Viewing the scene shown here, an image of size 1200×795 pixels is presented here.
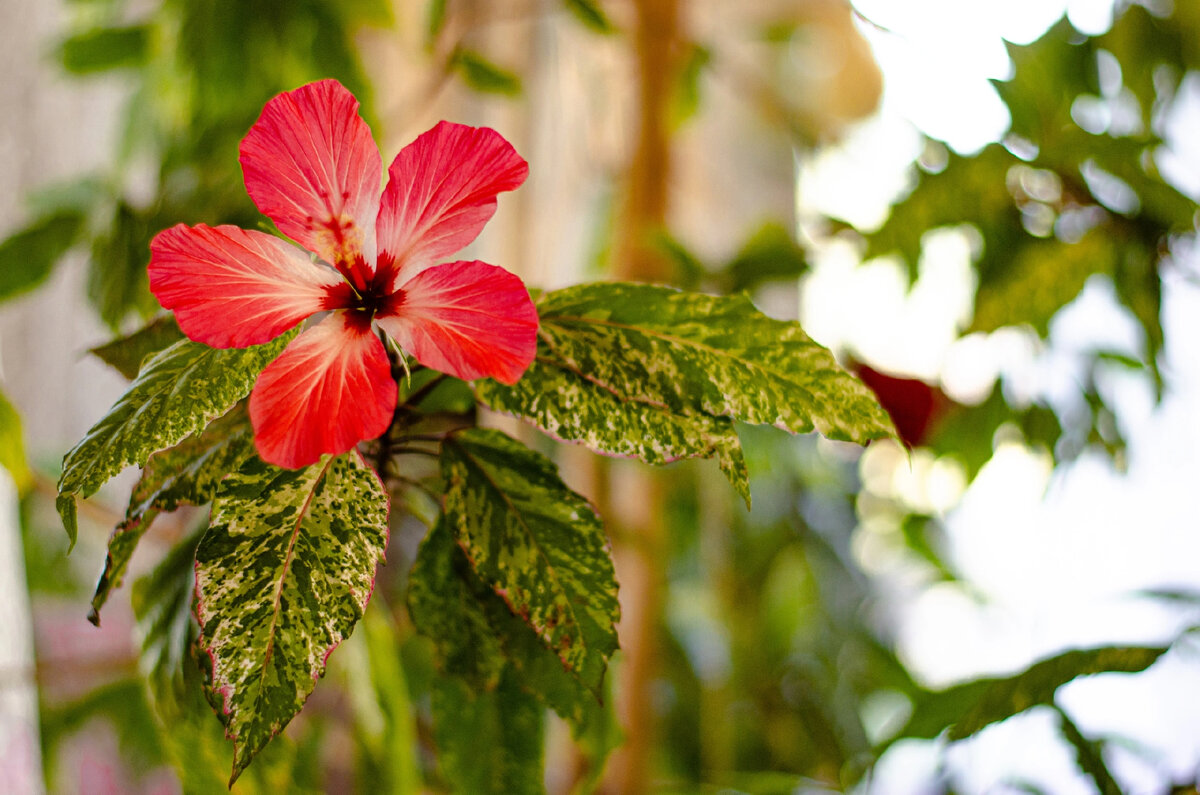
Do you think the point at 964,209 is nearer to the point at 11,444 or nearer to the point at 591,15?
the point at 591,15

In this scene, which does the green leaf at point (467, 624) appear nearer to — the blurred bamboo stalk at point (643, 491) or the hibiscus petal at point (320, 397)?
the hibiscus petal at point (320, 397)

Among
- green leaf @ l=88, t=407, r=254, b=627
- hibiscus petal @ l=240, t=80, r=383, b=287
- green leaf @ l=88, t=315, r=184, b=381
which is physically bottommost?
green leaf @ l=88, t=407, r=254, b=627

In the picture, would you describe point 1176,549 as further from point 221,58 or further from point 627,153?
point 221,58

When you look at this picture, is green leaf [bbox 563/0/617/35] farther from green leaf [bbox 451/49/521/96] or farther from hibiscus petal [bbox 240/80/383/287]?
hibiscus petal [bbox 240/80/383/287]

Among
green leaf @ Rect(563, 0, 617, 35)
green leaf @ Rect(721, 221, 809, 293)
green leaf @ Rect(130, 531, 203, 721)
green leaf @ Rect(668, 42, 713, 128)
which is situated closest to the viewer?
green leaf @ Rect(130, 531, 203, 721)

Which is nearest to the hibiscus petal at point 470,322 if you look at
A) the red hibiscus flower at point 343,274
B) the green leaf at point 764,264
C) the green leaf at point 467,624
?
the red hibiscus flower at point 343,274

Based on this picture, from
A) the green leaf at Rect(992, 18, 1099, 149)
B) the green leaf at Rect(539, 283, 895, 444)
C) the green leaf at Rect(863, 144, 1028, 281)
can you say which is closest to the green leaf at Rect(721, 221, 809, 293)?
the green leaf at Rect(863, 144, 1028, 281)

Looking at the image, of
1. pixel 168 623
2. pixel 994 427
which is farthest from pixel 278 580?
pixel 994 427
